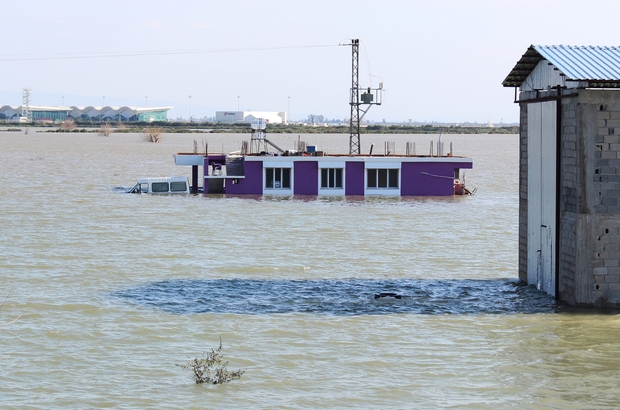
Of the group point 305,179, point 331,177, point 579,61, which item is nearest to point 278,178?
point 305,179

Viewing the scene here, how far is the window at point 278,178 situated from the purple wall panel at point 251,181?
0.37 metres

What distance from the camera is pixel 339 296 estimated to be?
76.8 feet

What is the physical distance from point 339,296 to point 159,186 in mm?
31984

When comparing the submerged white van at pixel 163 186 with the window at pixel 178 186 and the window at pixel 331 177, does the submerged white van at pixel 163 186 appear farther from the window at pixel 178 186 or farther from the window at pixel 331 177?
the window at pixel 331 177

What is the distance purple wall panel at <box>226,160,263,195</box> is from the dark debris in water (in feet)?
87.6

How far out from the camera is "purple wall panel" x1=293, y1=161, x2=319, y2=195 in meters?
52.3

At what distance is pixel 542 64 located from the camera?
917 inches

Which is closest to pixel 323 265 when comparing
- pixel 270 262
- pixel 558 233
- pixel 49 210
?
pixel 270 262

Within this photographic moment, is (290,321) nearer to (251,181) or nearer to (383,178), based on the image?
(251,181)

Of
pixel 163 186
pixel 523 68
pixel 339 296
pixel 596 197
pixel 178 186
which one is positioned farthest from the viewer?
pixel 163 186

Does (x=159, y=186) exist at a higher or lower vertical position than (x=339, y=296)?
higher

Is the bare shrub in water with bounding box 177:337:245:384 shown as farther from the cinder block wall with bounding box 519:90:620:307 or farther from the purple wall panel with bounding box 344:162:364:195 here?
the purple wall panel with bounding box 344:162:364:195

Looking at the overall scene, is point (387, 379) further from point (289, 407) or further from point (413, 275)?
point (413, 275)

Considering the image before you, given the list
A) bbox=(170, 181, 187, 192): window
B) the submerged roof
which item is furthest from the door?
bbox=(170, 181, 187, 192): window
